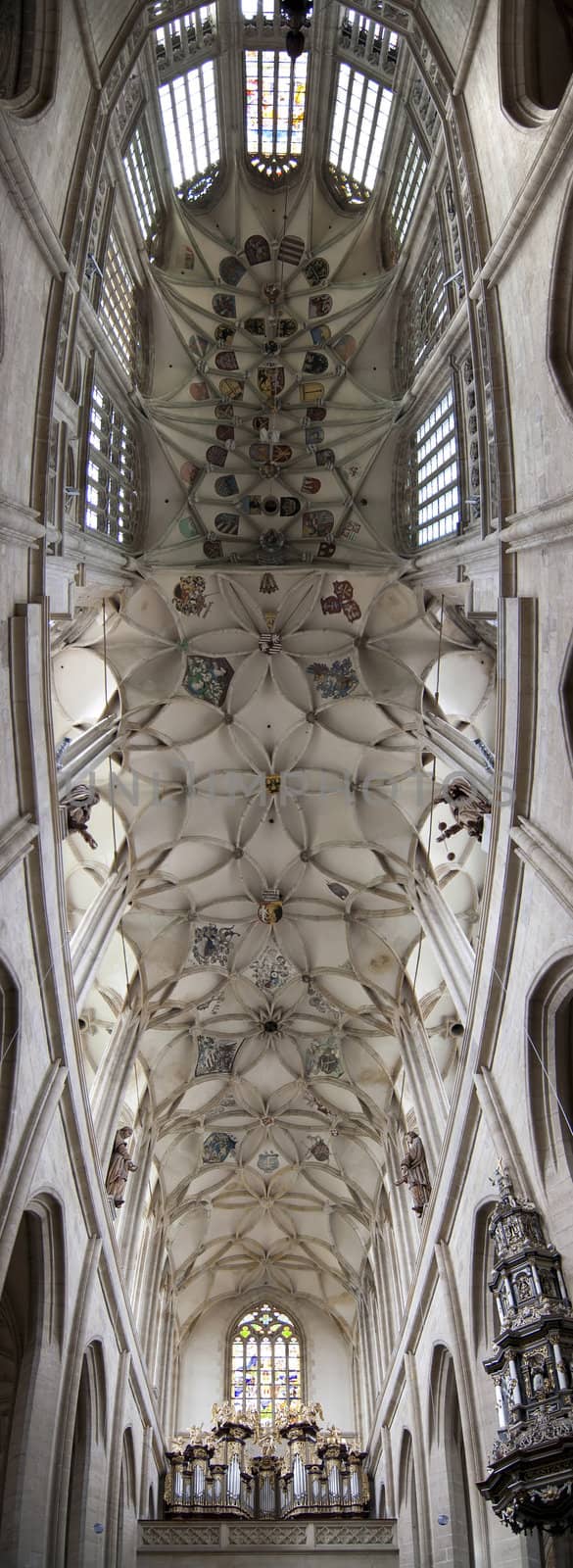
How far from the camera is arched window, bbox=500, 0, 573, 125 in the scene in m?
12.9

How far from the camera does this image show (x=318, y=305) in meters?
22.5

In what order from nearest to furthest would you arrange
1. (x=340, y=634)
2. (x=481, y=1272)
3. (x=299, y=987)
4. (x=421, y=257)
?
(x=481, y=1272) < (x=421, y=257) < (x=340, y=634) < (x=299, y=987)

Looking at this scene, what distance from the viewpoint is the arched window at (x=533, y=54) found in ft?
42.3

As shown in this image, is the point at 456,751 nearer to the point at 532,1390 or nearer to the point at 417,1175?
the point at 417,1175

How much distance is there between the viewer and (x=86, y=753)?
19922mm

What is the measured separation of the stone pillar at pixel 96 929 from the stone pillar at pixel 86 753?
2.39 m

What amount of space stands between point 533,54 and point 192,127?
1059 centimetres

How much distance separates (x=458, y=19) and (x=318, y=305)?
8.14 metres

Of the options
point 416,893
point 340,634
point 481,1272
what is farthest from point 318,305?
point 481,1272

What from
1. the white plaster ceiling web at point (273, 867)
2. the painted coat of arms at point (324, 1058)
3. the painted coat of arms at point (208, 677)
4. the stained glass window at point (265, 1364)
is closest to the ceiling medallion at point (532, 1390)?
the white plaster ceiling web at point (273, 867)

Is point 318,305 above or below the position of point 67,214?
above

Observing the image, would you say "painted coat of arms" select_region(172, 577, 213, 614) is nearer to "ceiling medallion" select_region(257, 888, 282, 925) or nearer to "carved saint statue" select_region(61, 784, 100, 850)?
"carved saint statue" select_region(61, 784, 100, 850)

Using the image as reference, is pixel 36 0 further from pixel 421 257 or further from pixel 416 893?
pixel 416 893

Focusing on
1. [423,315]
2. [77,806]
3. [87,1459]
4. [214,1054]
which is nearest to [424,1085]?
[214,1054]
